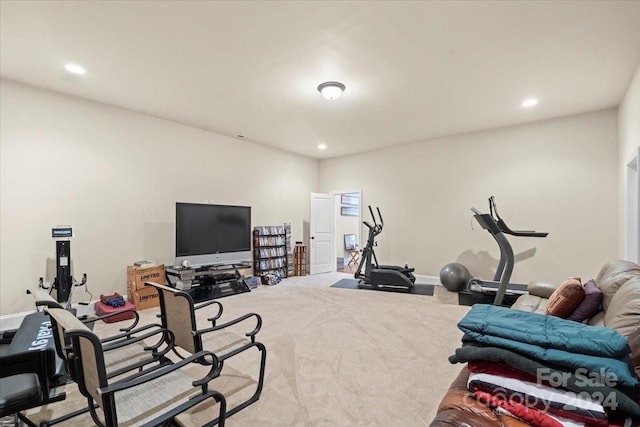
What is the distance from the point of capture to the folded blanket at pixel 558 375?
3.28 feet

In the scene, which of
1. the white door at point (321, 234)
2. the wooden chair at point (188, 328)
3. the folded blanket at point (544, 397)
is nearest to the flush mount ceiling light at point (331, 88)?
the wooden chair at point (188, 328)

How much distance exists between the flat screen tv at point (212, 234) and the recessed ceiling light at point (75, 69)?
2040 millimetres

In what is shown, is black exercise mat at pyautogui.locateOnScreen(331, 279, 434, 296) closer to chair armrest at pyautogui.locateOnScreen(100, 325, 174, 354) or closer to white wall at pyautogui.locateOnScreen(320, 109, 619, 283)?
white wall at pyautogui.locateOnScreen(320, 109, 619, 283)

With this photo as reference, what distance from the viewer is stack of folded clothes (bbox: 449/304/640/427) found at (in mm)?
1021

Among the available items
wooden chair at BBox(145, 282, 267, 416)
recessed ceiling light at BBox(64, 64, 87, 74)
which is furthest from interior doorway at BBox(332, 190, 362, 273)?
wooden chair at BBox(145, 282, 267, 416)

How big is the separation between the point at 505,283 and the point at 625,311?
104 inches

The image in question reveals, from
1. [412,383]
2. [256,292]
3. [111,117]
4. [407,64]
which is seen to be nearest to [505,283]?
[412,383]

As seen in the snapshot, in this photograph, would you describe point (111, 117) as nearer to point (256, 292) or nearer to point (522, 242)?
point (256, 292)

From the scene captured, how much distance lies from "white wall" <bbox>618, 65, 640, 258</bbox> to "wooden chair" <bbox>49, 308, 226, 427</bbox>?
4.60 m

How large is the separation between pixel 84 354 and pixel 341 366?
1.90 metres

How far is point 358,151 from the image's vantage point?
709cm

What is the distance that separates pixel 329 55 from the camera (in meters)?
2.97

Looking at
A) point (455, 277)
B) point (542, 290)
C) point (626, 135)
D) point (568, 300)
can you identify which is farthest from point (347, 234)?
point (568, 300)

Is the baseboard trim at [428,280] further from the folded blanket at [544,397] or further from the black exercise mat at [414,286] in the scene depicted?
the folded blanket at [544,397]
